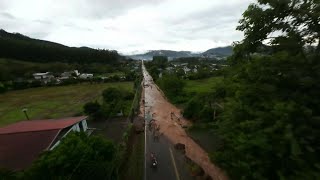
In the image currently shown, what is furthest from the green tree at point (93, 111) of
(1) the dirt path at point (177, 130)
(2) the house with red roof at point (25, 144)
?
(2) the house with red roof at point (25, 144)

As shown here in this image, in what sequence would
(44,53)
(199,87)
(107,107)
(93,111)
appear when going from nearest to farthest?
(93,111) < (107,107) < (199,87) < (44,53)

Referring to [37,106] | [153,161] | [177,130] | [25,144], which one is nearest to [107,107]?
[177,130]

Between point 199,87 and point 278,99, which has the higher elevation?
point 278,99

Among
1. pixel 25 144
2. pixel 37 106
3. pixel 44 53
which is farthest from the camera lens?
pixel 44 53

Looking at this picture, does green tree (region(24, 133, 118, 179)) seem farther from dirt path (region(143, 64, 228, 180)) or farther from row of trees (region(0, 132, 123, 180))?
dirt path (region(143, 64, 228, 180))

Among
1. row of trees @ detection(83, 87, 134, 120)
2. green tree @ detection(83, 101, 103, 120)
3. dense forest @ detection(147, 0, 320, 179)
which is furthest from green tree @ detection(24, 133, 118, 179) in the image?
row of trees @ detection(83, 87, 134, 120)

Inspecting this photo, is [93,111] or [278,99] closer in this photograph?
[278,99]

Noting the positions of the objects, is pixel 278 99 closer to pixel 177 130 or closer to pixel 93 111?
pixel 177 130

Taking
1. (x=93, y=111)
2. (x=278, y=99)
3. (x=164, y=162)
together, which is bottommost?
(x=164, y=162)

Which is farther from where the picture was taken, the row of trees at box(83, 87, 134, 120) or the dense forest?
the row of trees at box(83, 87, 134, 120)
